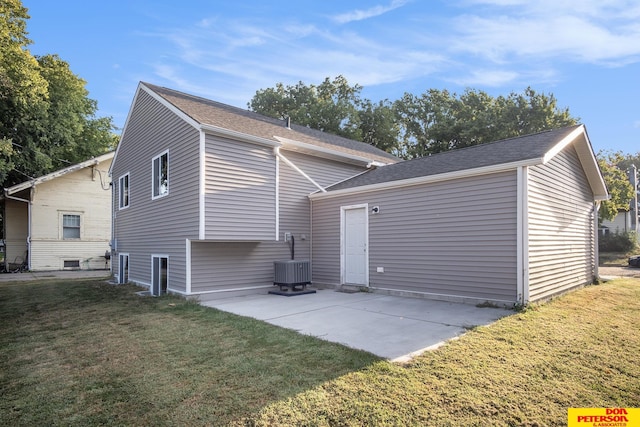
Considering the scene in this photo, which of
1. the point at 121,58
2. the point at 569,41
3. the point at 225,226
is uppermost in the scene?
the point at 121,58

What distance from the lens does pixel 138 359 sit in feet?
13.7

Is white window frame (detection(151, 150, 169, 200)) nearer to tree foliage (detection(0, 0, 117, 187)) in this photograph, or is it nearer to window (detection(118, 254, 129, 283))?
window (detection(118, 254, 129, 283))

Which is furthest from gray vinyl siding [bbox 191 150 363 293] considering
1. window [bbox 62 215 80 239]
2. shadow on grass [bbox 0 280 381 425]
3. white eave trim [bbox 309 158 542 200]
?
window [bbox 62 215 80 239]

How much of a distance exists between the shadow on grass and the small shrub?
2499 cm

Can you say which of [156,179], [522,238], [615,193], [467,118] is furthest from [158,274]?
[615,193]

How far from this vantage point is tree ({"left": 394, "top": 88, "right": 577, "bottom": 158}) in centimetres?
2359

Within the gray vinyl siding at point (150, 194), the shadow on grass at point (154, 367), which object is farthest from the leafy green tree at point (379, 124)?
the shadow on grass at point (154, 367)

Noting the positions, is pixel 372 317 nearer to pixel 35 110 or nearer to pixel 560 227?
pixel 560 227

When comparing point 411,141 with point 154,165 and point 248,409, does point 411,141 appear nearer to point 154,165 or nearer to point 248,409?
point 154,165

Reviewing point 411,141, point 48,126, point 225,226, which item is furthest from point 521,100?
point 48,126

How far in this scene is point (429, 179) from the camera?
789 centimetres

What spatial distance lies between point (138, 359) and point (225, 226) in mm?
4375

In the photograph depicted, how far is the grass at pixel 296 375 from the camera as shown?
2.81 meters

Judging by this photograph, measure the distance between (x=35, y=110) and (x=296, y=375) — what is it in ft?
68.9
